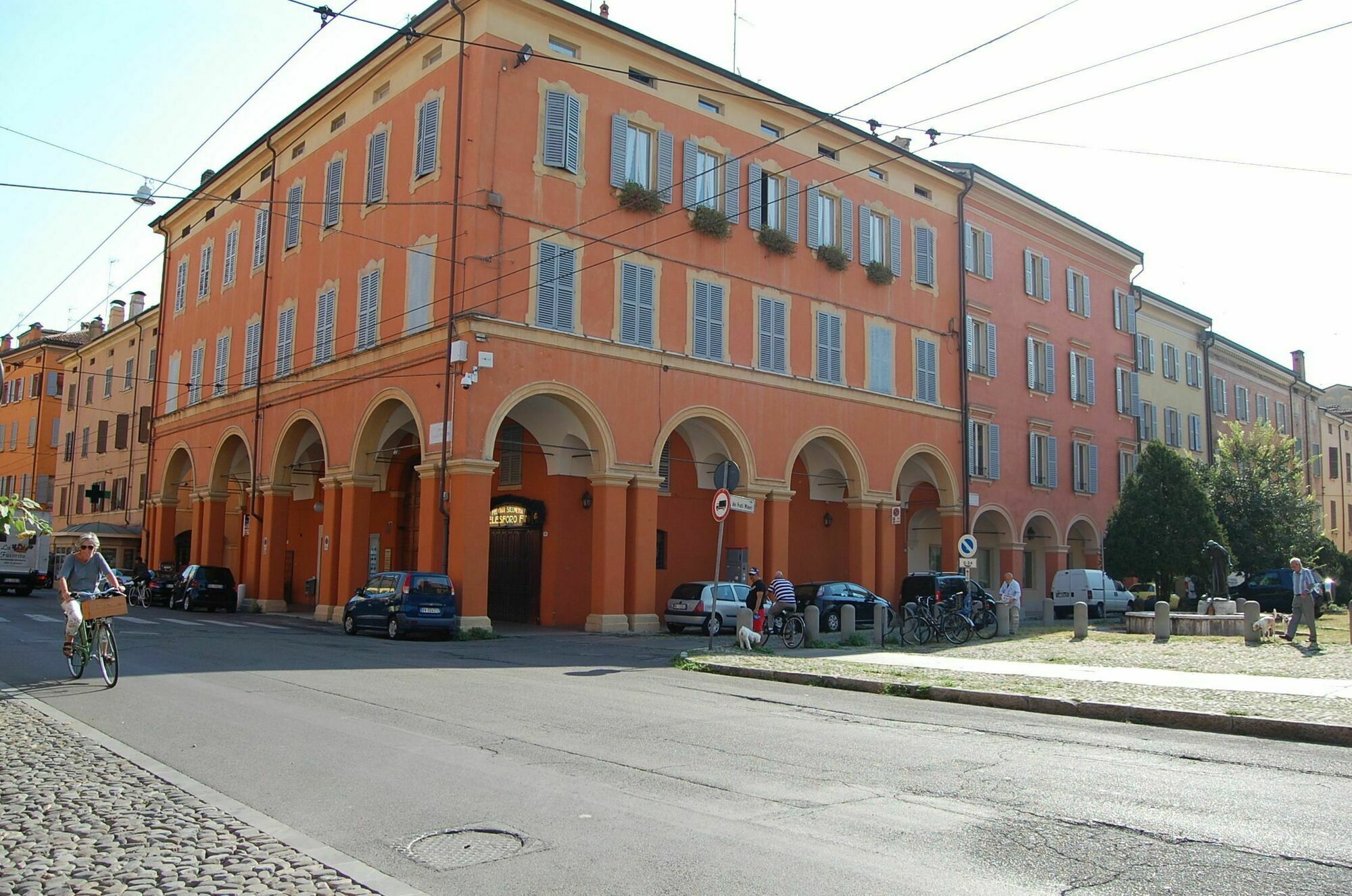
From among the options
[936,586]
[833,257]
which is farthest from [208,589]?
[936,586]

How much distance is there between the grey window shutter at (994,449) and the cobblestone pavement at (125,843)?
3237cm

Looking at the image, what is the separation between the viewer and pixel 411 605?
22250mm

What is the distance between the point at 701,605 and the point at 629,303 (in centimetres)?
744

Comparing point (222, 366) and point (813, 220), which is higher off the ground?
point (813, 220)

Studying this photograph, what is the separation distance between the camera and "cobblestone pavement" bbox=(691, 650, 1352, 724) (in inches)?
445

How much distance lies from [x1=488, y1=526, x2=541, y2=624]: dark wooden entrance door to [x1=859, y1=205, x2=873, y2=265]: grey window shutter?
→ 13.0 metres

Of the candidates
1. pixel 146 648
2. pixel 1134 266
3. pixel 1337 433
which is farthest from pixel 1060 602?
pixel 1337 433

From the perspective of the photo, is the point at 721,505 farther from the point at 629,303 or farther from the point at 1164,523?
the point at 1164,523

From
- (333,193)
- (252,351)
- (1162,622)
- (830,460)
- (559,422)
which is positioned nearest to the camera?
(1162,622)

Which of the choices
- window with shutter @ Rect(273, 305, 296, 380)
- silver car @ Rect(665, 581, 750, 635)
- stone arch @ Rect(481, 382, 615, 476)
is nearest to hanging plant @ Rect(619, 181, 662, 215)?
stone arch @ Rect(481, 382, 615, 476)

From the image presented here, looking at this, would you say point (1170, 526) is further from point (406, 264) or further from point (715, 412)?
point (406, 264)

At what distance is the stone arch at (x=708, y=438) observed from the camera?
89.2 feet

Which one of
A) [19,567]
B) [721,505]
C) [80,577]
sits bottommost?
[19,567]

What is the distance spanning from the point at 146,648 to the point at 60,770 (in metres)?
11.6
